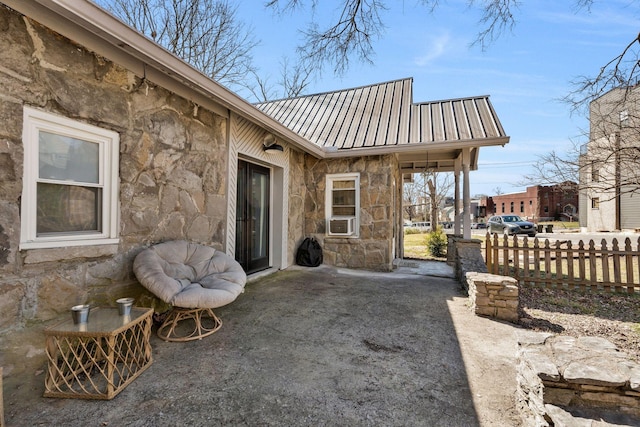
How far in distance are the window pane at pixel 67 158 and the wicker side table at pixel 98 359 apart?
1.20 meters

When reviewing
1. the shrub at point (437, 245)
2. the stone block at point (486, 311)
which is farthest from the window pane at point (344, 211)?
the shrub at point (437, 245)

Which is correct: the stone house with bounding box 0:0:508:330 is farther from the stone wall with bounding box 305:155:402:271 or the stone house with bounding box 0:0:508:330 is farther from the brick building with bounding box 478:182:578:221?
the brick building with bounding box 478:182:578:221

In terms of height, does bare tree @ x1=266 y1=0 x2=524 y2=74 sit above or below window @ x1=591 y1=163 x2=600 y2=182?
above

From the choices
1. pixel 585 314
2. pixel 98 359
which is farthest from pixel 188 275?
pixel 585 314

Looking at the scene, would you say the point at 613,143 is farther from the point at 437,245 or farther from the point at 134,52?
the point at 134,52

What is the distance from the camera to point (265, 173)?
19.4ft

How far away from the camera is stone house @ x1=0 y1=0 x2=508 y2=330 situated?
222cm

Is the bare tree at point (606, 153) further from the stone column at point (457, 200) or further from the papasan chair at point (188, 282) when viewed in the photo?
the papasan chair at point (188, 282)

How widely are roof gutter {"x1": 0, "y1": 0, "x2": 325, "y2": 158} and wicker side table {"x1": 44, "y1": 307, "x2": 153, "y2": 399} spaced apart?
2.14 metres

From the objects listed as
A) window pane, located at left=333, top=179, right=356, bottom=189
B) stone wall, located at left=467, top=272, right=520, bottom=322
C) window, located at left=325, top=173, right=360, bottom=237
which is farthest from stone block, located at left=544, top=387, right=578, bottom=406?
window pane, located at left=333, top=179, right=356, bottom=189

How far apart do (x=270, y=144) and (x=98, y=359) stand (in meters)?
3.98

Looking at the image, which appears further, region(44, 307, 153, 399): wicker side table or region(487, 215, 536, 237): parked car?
region(487, 215, 536, 237): parked car

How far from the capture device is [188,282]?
3.10m

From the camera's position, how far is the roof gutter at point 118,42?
2.12m
